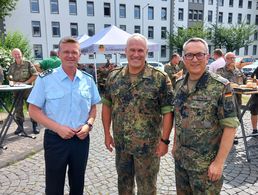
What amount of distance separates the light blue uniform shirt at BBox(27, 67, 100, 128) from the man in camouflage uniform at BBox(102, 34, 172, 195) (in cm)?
34

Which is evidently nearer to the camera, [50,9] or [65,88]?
[65,88]

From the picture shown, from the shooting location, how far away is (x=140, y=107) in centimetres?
241

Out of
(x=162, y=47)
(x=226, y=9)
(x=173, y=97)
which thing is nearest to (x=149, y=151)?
(x=173, y=97)

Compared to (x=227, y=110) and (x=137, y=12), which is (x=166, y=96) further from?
(x=137, y=12)

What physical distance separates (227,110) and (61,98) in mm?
1446

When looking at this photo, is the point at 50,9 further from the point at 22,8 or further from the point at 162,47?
the point at 162,47

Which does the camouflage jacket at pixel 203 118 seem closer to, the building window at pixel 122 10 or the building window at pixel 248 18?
the building window at pixel 122 10

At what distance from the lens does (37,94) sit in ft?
7.63

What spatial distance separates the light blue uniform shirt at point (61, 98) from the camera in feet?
7.64

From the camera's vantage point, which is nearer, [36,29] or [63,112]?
[63,112]

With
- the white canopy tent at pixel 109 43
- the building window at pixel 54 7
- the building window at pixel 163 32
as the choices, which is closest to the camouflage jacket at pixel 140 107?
the white canopy tent at pixel 109 43

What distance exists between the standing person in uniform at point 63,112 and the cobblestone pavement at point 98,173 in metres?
1.08

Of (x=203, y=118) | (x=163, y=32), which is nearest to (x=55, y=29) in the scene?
(x=163, y=32)

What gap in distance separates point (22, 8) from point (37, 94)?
3049 cm
